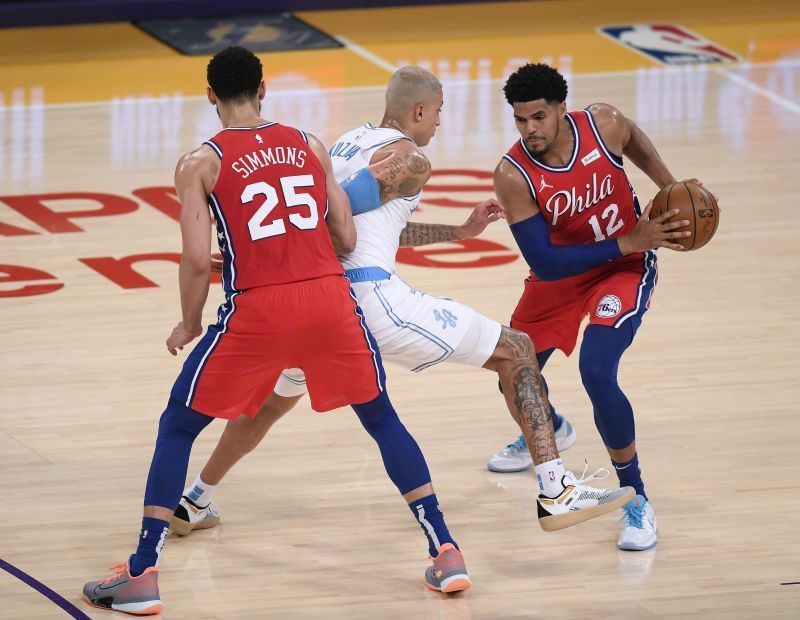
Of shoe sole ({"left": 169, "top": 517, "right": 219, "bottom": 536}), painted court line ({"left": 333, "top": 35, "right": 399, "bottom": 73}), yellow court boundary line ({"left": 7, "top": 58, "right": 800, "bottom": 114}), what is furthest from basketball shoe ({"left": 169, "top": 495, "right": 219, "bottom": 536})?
painted court line ({"left": 333, "top": 35, "right": 399, "bottom": 73})

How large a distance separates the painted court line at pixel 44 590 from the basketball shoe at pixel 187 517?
0.53 meters

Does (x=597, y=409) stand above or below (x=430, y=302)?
below

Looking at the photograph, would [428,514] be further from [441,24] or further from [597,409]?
[441,24]

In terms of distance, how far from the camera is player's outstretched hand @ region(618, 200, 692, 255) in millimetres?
5191

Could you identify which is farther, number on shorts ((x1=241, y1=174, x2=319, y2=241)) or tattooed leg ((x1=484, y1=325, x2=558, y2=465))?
tattooed leg ((x1=484, y1=325, x2=558, y2=465))

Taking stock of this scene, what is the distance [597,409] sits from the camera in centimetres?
518

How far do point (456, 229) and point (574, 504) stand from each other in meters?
1.15

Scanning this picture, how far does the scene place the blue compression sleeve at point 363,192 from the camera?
197 inches

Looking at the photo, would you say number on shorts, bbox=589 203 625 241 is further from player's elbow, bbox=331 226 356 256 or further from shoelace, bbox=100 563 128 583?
shoelace, bbox=100 563 128 583

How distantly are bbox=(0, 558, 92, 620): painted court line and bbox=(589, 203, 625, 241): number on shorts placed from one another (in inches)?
89.6

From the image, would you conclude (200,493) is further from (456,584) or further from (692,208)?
(692,208)

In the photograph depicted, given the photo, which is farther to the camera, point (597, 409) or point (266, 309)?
point (597, 409)

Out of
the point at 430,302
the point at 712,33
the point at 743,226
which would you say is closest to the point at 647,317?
the point at 743,226

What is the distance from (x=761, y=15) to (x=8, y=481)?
11625 mm
